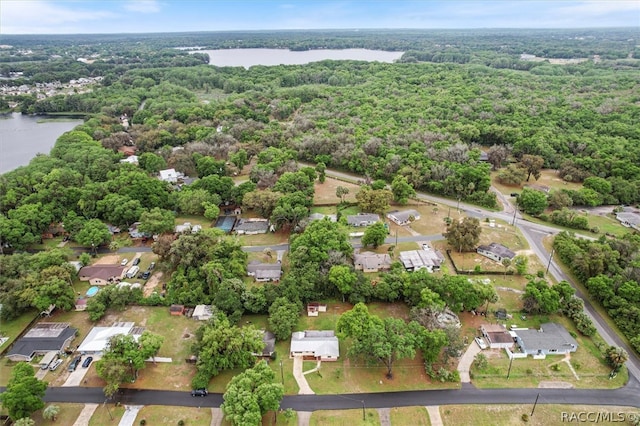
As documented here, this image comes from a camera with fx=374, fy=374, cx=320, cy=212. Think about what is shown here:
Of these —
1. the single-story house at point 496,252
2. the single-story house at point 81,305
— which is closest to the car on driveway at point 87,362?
the single-story house at point 81,305

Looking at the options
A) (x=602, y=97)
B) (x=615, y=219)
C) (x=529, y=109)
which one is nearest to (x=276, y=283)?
(x=615, y=219)

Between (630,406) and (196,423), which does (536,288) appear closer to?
(630,406)

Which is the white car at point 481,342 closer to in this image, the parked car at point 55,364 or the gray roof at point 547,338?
the gray roof at point 547,338

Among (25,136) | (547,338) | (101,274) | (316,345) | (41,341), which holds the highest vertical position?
(25,136)

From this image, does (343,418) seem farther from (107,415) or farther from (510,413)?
(107,415)

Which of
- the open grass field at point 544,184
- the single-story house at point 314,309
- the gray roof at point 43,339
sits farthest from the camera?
the open grass field at point 544,184

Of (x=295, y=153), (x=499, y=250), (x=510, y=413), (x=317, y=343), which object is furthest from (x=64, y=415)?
(x=295, y=153)

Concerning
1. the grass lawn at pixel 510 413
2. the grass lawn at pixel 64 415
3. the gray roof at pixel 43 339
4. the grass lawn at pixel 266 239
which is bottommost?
Result: the grass lawn at pixel 510 413
